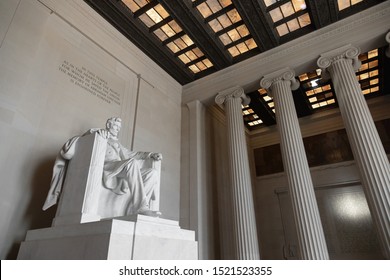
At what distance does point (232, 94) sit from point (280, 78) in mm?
1586

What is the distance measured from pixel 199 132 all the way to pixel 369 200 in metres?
5.14

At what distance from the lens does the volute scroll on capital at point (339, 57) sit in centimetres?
694

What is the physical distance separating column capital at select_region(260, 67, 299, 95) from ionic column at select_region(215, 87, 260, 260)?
0.80 metres

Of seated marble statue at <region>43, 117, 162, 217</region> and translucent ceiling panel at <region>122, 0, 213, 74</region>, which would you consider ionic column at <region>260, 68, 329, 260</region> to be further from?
seated marble statue at <region>43, 117, 162, 217</region>

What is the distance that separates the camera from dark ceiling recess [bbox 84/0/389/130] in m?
6.90

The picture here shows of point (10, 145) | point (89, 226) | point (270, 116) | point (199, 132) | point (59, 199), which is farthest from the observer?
point (270, 116)

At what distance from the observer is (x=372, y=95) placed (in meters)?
10.4

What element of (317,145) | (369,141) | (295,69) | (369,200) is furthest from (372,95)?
(369,200)

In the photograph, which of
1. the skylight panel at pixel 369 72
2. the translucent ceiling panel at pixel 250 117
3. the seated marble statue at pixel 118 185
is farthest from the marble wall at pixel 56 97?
the skylight panel at pixel 369 72

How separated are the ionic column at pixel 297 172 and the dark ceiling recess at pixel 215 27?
0.98 metres

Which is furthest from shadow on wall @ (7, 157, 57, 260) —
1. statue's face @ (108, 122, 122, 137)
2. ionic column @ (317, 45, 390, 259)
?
ionic column @ (317, 45, 390, 259)

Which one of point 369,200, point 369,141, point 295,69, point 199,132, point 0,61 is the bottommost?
point 369,200
